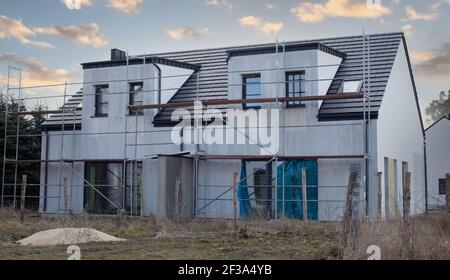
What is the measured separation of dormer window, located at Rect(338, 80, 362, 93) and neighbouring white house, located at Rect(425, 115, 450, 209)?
26.3 feet

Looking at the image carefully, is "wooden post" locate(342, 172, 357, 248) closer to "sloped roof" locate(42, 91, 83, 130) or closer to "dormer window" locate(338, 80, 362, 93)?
"dormer window" locate(338, 80, 362, 93)

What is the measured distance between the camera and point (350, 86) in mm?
16172

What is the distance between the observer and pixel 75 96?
21297mm

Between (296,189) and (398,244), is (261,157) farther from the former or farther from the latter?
(398,244)

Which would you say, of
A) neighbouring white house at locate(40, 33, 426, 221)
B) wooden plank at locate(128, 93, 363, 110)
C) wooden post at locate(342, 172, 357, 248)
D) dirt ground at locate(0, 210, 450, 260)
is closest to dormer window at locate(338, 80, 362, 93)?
neighbouring white house at locate(40, 33, 426, 221)

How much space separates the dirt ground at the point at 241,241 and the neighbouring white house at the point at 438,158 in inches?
488

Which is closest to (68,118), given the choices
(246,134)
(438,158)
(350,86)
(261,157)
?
(246,134)

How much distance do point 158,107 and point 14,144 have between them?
622 centimetres

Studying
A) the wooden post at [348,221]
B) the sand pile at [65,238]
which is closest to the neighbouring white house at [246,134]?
the sand pile at [65,238]

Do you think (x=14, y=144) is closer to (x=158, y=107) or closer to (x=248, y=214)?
(x=158, y=107)

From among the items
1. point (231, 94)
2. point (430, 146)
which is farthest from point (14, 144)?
point (430, 146)

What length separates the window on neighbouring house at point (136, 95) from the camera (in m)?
18.3

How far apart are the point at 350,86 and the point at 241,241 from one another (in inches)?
296

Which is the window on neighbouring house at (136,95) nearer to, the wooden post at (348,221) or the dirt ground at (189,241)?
the dirt ground at (189,241)
